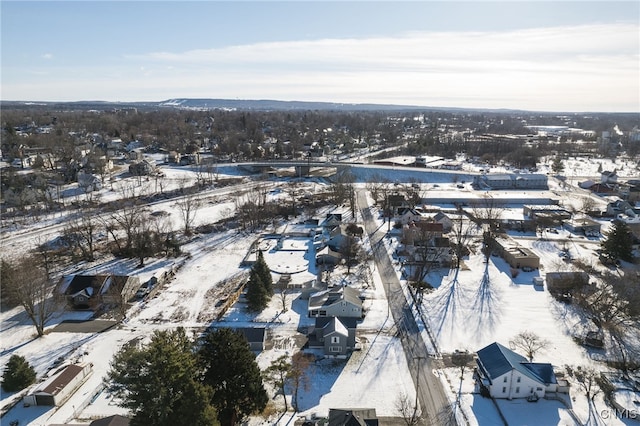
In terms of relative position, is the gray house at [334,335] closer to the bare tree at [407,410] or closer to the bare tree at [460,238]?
the bare tree at [407,410]

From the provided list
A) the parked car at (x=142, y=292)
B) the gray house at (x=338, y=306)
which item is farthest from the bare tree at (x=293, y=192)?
the gray house at (x=338, y=306)

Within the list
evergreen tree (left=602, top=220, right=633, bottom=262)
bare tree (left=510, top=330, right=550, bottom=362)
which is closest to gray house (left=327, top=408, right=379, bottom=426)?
bare tree (left=510, top=330, right=550, bottom=362)

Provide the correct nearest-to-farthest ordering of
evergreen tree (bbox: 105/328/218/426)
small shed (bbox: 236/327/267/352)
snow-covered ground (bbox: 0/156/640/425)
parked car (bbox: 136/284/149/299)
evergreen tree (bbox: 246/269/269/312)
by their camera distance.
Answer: evergreen tree (bbox: 105/328/218/426), snow-covered ground (bbox: 0/156/640/425), small shed (bbox: 236/327/267/352), evergreen tree (bbox: 246/269/269/312), parked car (bbox: 136/284/149/299)

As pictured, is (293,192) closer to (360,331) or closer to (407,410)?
(360,331)

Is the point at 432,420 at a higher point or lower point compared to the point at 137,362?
lower

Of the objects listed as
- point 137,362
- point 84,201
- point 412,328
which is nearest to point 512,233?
point 412,328

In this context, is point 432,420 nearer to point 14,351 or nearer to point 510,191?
point 14,351

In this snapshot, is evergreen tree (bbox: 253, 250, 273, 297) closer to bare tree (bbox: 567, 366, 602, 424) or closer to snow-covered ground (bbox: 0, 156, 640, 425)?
snow-covered ground (bbox: 0, 156, 640, 425)
